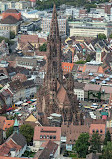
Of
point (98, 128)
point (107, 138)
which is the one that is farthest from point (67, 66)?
point (107, 138)

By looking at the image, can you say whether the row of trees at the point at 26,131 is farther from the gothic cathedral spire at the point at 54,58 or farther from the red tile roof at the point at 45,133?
the gothic cathedral spire at the point at 54,58

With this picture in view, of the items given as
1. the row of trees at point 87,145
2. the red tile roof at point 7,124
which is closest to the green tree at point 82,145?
the row of trees at point 87,145

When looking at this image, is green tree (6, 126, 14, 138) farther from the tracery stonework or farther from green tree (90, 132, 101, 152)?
green tree (90, 132, 101, 152)

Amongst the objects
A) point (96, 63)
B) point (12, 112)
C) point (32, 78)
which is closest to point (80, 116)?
point (12, 112)

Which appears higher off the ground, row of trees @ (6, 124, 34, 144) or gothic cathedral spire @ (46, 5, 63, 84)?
gothic cathedral spire @ (46, 5, 63, 84)

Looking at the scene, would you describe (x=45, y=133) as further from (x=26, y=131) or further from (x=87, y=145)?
(x=87, y=145)

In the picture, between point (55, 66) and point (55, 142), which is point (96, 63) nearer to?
point (55, 66)

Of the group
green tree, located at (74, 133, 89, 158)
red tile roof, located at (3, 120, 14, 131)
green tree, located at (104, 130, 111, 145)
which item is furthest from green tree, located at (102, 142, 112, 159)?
red tile roof, located at (3, 120, 14, 131)

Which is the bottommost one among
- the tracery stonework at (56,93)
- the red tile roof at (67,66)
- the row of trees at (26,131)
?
the red tile roof at (67,66)
